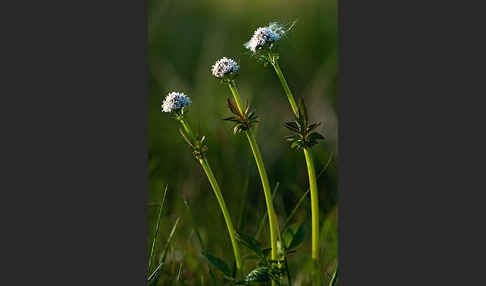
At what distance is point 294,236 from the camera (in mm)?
2123

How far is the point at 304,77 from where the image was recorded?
12.0 ft

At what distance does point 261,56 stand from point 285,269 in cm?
85

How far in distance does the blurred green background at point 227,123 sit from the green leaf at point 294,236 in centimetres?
20

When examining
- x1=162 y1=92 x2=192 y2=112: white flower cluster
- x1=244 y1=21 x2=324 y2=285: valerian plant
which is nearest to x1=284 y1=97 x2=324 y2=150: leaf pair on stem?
x1=244 y1=21 x2=324 y2=285: valerian plant

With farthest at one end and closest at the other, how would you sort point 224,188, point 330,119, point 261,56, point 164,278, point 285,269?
1. point 330,119
2. point 224,188
3. point 164,278
4. point 285,269
5. point 261,56

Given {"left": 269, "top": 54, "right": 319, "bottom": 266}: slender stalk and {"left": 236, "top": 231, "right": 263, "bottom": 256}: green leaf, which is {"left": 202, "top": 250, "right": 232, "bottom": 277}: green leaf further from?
{"left": 269, "top": 54, "right": 319, "bottom": 266}: slender stalk

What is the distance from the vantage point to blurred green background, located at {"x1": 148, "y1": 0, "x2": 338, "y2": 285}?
8.25 ft

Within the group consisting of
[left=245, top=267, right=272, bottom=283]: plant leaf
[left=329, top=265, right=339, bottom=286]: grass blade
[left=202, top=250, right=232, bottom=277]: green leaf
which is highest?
[left=202, top=250, right=232, bottom=277]: green leaf

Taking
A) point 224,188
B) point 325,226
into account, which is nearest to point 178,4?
point 224,188

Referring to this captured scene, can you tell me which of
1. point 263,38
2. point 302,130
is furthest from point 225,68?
point 302,130

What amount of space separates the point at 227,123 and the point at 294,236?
4.00ft

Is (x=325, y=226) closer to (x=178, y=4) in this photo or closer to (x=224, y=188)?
(x=224, y=188)

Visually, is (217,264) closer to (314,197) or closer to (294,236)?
(294,236)

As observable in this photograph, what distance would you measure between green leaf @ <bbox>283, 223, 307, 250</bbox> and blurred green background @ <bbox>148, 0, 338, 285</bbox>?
20cm
